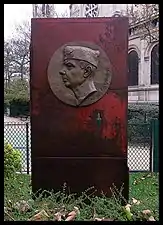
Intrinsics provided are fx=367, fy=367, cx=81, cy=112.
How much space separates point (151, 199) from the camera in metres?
4.66

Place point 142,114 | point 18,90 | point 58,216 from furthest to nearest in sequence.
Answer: point 142,114 → point 18,90 → point 58,216

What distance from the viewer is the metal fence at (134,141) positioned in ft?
25.2

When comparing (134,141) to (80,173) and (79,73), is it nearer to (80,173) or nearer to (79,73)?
(80,173)

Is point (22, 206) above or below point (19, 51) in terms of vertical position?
below

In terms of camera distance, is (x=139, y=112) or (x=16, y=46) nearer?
(x=16, y=46)

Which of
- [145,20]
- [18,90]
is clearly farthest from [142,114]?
[18,90]

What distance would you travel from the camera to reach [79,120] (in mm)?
4180

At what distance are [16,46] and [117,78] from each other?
11.5 feet

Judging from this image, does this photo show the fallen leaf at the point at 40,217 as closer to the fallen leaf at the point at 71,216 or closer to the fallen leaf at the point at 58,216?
the fallen leaf at the point at 58,216

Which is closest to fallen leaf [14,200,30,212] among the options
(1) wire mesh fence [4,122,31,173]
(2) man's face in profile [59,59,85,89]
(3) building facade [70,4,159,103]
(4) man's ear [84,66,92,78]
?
(2) man's face in profile [59,59,85,89]

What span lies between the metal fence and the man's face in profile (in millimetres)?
3487

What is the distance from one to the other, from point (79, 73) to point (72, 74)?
8 centimetres
